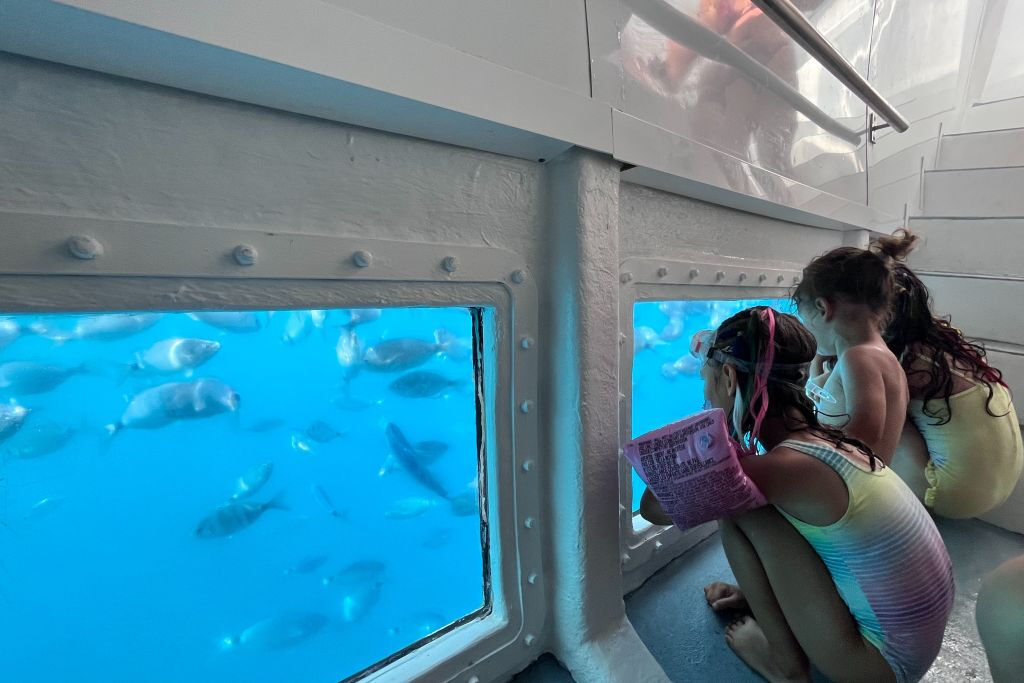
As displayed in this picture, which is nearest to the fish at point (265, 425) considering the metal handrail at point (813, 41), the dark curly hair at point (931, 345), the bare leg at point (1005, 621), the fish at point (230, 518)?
the fish at point (230, 518)

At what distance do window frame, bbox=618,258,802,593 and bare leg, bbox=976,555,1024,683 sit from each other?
591mm

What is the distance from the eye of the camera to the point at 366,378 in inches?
34.1

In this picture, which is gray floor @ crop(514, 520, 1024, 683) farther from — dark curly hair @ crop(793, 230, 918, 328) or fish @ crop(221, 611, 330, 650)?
dark curly hair @ crop(793, 230, 918, 328)

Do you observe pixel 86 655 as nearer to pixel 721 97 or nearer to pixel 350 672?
pixel 350 672

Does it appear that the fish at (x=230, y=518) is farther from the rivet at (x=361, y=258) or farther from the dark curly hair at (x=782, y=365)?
the dark curly hair at (x=782, y=365)

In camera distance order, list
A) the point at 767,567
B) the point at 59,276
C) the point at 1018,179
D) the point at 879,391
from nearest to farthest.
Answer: the point at 59,276
the point at 767,567
the point at 879,391
the point at 1018,179

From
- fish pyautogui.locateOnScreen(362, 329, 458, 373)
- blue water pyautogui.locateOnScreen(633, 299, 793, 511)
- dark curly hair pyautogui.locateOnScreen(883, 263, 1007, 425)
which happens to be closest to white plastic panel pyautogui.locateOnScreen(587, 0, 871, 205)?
blue water pyautogui.locateOnScreen(633, 299, 793, 511)

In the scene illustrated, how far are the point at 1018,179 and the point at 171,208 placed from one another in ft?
13.1

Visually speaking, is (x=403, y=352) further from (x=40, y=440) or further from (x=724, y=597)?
(x=724, y=597)

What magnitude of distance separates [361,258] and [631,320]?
2.42 feet

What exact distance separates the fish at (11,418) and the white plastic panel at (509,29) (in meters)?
0.71

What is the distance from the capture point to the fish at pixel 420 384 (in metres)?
0.91

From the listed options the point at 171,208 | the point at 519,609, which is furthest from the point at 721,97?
the point at 519,609

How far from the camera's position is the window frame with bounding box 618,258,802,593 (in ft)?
3.80
